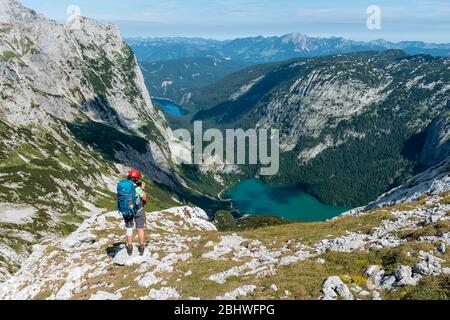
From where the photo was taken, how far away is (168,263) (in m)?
35.0

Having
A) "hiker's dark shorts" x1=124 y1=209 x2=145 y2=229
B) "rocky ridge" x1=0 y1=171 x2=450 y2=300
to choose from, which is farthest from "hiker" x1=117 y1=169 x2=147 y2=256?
"rocky ridge" x1=0 y1=171 x2=450 y2=300

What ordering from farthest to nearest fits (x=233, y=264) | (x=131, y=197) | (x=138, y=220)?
(x=138, y=220) < (x=233, y=264) < (x=131, y=197)

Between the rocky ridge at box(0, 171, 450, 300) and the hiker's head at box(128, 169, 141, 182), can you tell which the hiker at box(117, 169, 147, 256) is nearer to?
the hiker's head at box(128, 169, 141, 182)

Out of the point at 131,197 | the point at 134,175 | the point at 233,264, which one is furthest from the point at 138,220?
the point at 233,264

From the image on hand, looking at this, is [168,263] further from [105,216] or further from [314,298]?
A: [105,216]

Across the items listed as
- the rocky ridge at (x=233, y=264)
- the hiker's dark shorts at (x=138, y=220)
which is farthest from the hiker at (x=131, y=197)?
the rocky ridge at (x=233, y=264)

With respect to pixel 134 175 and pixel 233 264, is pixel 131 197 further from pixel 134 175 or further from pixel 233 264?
pixel 233 264

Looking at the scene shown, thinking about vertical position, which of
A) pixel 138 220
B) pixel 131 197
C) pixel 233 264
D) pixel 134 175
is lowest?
pixel 233 264

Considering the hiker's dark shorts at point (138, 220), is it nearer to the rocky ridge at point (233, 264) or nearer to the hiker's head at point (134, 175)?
the hiker's head at point (134, 175)

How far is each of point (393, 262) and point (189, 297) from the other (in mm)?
13625

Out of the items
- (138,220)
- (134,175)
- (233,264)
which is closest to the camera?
(134,175)

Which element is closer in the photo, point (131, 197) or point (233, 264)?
point (131, 197)

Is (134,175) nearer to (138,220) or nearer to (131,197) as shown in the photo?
(131,197)

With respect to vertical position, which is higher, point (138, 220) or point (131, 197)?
point (131, 197)
